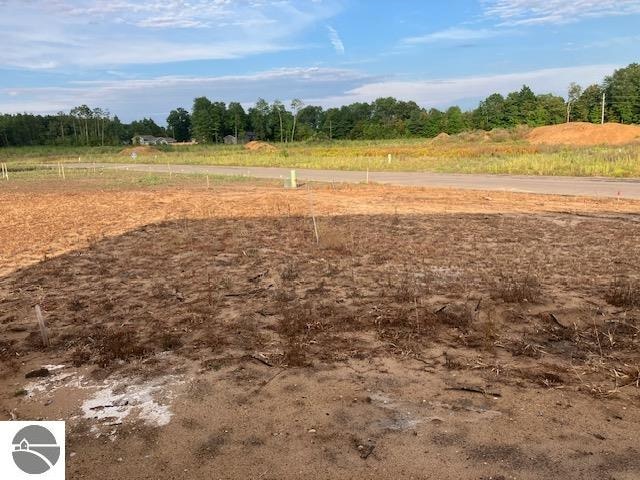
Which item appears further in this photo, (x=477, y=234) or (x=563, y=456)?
(x=477, y=234)

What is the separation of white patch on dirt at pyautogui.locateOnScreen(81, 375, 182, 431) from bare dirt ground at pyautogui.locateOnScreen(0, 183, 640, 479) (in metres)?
0.02

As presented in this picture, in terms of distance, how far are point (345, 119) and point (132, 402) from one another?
355 ft

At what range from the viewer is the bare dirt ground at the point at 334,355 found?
310 centimetres

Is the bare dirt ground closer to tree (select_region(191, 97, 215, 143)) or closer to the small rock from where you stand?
the small rock

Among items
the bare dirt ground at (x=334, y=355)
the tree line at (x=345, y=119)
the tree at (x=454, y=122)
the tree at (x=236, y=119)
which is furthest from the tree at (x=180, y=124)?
the bare dirt ground at (x=334, y=355)

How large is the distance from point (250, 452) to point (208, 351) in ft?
5.59

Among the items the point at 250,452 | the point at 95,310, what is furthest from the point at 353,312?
the point at 95,310

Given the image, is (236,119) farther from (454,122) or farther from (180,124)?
(454,122)

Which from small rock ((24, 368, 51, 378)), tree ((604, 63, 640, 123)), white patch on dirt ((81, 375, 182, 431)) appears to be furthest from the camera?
tree ((604, 63, 640, 123))

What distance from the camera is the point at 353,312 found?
5.59 meters

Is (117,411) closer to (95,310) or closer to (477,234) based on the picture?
(95,310)

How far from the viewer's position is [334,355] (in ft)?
14.8

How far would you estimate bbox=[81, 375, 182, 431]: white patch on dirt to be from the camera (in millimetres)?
3598

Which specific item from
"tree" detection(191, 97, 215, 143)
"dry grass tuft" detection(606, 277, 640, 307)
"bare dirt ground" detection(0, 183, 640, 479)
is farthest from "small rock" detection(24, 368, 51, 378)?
"tree" detection(191, 97, 215, 143)
